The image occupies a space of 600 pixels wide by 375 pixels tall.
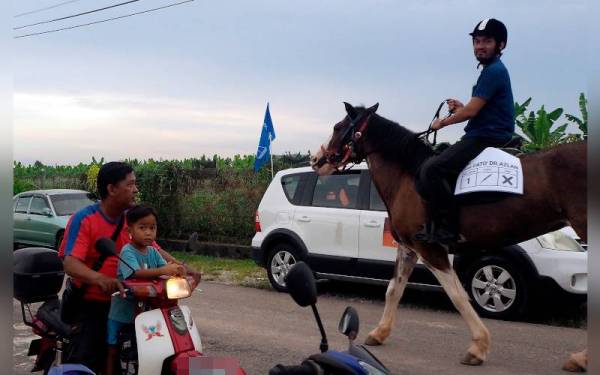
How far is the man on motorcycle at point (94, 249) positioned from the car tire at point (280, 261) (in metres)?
6.46

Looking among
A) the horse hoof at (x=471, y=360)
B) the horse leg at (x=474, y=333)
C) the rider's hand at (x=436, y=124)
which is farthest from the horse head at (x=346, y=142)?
the horse hoof at (x=471, y=360)

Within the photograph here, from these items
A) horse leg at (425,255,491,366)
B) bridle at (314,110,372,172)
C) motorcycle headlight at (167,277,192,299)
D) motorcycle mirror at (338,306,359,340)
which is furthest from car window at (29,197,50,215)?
motorcycle mirror at (338,306,359,340)

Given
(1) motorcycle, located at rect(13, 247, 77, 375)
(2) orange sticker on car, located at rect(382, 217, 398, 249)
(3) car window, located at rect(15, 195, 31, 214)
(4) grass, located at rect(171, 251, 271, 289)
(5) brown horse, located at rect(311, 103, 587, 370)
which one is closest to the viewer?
(1) motorcycle, located at rect(13, 247, 77, 375)

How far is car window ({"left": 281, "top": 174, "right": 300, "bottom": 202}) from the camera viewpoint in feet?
36.6

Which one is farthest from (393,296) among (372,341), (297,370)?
(297,370)

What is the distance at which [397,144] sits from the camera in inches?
295

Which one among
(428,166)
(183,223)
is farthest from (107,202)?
(183,223)

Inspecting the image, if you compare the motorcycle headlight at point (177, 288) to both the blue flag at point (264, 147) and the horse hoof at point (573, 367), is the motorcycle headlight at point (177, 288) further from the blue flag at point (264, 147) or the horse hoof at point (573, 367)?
the blue flag at point (264, 147)

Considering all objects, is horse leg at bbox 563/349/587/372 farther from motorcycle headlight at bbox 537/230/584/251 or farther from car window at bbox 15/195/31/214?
car window at bbox 15/195/31/214

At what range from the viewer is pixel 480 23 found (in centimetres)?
678

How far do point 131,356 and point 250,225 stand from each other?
38.8 feet

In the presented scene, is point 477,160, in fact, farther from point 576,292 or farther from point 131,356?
point 131,356

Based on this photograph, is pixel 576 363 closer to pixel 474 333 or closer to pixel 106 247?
pixel 474 333

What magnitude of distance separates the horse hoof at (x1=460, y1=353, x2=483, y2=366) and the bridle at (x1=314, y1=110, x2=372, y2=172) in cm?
240
